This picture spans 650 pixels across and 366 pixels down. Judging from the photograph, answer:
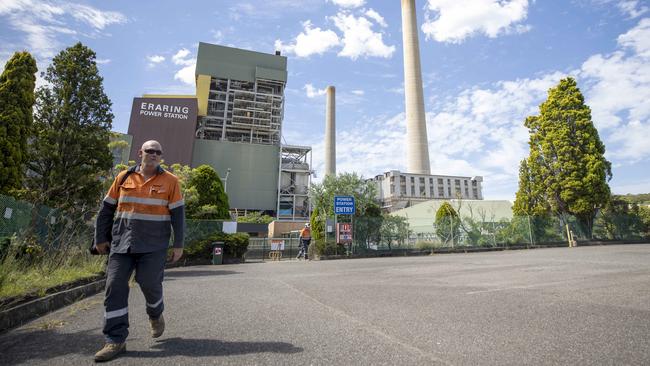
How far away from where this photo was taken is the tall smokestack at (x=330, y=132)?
2665 inches

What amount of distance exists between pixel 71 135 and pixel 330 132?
58.5 m

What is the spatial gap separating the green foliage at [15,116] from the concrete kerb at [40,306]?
660 cm

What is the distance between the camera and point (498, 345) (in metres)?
2.58

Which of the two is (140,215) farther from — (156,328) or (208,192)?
(208,192)

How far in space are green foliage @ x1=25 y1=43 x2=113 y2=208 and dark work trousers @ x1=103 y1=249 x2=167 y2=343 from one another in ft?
36.3

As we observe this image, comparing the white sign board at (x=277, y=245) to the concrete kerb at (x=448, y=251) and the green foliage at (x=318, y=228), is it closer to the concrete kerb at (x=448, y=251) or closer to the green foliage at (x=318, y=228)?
the green foliage at (x=318, y=228)

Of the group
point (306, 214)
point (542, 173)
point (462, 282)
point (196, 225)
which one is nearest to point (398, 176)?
point (306, 214)

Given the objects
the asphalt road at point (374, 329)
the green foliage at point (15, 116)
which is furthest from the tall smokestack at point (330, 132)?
the asphalt road at point (374, 329)

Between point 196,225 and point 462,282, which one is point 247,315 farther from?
point 196,225

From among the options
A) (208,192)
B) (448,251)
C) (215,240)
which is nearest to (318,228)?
(215,240)

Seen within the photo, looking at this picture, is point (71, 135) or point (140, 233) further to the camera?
point (71, 135)

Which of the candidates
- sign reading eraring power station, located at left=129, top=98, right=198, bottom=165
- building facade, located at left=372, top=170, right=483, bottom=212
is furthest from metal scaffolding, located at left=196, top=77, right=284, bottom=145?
building facade, located at left=372, top=170, right=483, bottom=212

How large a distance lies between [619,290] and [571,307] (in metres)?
1.90

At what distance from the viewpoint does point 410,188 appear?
84625 mm
